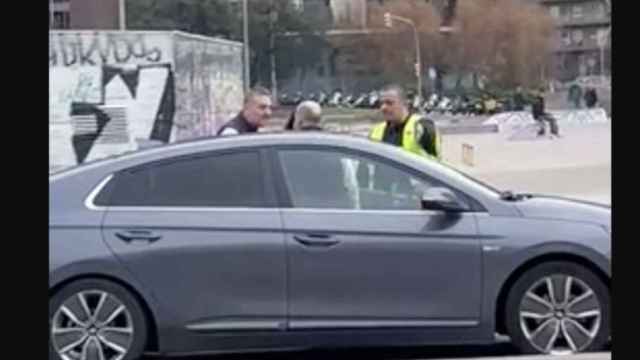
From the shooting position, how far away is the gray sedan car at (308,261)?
671 centimetres

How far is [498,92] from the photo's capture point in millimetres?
86062

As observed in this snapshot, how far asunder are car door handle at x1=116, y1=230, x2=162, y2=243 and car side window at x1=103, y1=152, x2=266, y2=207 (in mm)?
195

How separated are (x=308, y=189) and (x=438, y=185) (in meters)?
0.72

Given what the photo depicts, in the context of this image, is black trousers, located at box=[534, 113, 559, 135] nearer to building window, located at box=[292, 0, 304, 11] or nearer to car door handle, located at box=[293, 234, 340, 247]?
car door handle, located at box=[293, 234, 340, 247]

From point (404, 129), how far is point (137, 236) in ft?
10.5

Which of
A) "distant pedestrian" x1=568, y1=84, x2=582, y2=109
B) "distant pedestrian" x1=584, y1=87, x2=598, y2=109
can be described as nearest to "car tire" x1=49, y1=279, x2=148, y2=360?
"distant pedestrian" x1=584, y1=87, x2=598, y2=109

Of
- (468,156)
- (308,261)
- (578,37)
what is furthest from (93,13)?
(578,37)

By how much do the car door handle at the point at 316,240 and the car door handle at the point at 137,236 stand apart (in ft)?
2.47

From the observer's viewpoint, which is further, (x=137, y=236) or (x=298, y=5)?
(x=298, y=5)

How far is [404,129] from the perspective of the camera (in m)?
9.45

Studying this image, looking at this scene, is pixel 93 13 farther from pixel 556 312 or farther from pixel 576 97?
pixel 556 312
